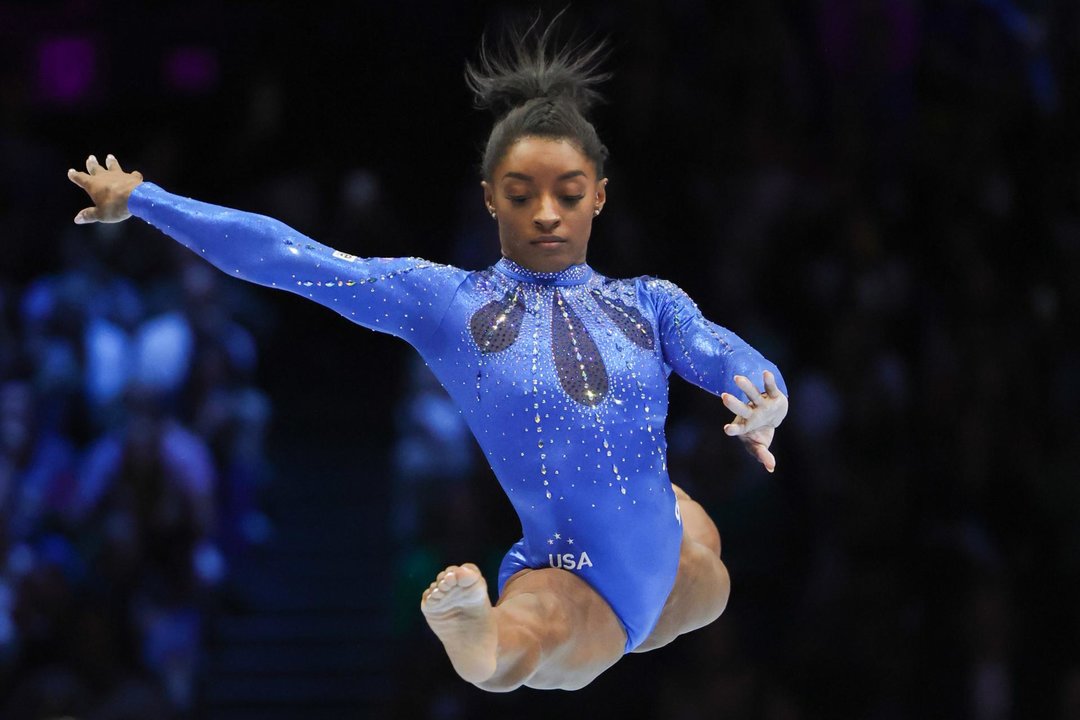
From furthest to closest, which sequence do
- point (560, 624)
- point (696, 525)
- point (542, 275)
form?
point (696, 525) → point (542, 275) → point (560, 624)

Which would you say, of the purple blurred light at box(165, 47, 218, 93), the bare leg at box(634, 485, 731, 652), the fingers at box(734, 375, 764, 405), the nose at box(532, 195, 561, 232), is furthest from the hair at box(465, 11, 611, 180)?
the purple blurred light at box(165, 47, 218, 93)

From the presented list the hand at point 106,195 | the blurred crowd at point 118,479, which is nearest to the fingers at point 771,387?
the hand at point 106,195

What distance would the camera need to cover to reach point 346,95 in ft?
23.8

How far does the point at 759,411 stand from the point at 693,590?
0.69 m

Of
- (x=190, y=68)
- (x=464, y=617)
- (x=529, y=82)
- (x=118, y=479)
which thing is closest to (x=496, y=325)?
(x=529, y=82)

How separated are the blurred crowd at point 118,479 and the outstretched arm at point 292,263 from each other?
9.98 feet

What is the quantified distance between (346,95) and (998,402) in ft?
11.0

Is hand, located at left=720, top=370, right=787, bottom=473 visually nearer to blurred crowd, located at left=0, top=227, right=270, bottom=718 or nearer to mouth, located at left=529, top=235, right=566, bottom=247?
mouth, located at left=529, top=235, right=566, bottom=247

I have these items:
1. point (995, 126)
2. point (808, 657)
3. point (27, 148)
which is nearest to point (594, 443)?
point (808, 657)

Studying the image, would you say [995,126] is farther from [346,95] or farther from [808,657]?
[346,95]

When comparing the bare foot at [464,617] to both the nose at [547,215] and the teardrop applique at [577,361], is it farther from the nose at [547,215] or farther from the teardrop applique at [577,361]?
the nose at [547,215]

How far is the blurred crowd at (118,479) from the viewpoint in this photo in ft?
20.2

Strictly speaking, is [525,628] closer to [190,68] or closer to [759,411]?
[759,411]

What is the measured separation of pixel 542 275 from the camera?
3.46 metres
